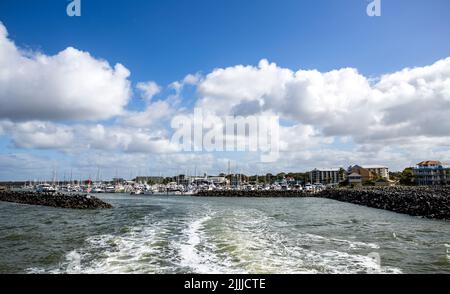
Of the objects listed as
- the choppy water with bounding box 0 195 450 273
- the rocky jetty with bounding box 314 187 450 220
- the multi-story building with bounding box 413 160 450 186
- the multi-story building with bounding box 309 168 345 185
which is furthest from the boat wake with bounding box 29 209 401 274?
the multi-story building with bounding box 309 168 345 185

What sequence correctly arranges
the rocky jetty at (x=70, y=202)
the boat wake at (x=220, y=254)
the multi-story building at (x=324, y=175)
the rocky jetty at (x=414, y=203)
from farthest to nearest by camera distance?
the multi-story building at (x=324, y=175)
the rocky jetty at (x=70, y=202)
the rocky jetty at (x=414, y=203)
the boat wake at (x=220, y=254)

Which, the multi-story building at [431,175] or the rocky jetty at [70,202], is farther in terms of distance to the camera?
the multi-story building at [431,175]

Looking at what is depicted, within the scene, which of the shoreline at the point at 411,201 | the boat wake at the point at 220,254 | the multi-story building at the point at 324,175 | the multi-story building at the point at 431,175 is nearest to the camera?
the boat wake at the point at 220,254

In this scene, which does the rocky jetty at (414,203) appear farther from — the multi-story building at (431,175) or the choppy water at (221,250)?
the multi-story building at (431,175)

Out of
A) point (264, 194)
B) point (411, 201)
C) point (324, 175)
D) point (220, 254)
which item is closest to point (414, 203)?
point (411, 201)

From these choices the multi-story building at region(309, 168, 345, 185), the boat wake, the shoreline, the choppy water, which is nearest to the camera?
the boat wake

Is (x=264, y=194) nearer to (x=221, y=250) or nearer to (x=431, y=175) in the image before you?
(x=431, y=175)

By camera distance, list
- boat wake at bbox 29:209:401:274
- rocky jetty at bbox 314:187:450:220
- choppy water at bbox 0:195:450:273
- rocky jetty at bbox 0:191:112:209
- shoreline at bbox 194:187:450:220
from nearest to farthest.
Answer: boat wake at bbox 29:209:401:274, choppy water at bbox 0:195:450:273, rocky jetty at bbox 314:187:450:220, shoreline at bbox 194:187:450:220, rocky jetty at bbox 0:191:112:209

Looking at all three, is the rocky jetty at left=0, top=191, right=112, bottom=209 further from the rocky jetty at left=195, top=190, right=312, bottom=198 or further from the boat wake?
the rocky jetty at left=195, top=190, right=312, bottom=198

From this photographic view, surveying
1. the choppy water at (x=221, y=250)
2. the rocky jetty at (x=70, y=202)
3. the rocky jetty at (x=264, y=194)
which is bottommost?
the rocky jetty at (x=264, y=194)

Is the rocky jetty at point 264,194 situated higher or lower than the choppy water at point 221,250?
lower

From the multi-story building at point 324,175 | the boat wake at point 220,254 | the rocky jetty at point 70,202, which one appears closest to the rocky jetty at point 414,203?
the boat wake at point 220,254

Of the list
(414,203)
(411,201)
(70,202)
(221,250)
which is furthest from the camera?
(70,202)
